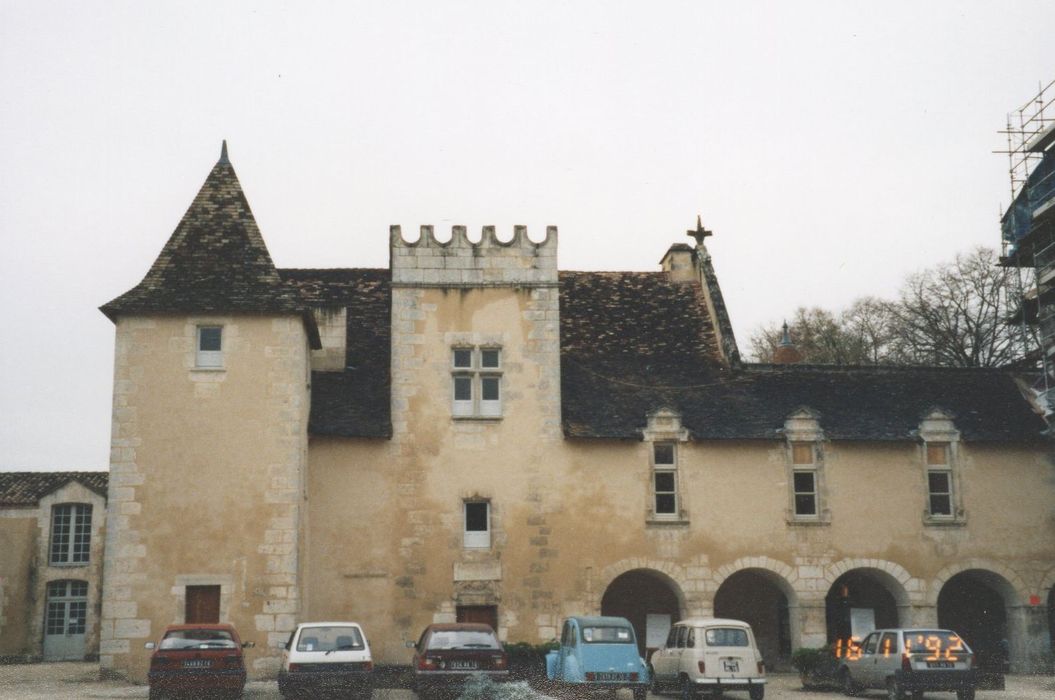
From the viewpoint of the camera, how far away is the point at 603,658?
70.7ft

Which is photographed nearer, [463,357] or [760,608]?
[463,357]

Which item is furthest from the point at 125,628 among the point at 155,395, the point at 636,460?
the point at 636,460

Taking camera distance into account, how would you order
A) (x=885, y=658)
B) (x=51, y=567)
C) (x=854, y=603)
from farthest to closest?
(x=51, y=567) → (x=854, y=603) → (x=885, y=658)

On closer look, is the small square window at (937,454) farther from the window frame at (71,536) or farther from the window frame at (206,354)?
the window frame at (71,536)

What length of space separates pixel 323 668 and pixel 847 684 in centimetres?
1058

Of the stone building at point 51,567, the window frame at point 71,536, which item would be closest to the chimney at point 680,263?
the stone building at point 51,567

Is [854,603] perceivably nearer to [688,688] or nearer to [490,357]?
[688,688]

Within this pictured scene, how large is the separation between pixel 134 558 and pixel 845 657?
14.7 meters

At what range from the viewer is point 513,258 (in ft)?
100

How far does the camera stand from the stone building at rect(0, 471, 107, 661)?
127 ft

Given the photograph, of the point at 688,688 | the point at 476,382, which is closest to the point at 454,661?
the point at 688,688

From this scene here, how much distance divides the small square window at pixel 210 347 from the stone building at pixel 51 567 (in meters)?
15.8

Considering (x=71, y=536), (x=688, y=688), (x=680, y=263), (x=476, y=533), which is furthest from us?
(x=71, y=536)

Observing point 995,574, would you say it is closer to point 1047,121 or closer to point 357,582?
point 1047,121
